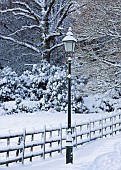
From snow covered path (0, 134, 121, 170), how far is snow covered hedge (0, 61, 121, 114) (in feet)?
45.5

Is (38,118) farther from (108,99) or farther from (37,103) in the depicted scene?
(108,99)

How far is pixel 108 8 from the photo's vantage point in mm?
26953

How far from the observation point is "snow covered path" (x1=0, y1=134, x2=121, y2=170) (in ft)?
40.9

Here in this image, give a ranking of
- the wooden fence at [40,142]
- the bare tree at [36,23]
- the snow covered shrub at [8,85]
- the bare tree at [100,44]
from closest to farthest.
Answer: the wooden fence at [40,142], the bare tree at [100,44], the snow covered shrub at [8,85], the bare tree at [36,23]

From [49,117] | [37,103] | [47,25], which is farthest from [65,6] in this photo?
[49,117]

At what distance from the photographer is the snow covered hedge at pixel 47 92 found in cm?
Result: 3238

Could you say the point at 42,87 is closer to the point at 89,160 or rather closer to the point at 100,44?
the point at 100,44

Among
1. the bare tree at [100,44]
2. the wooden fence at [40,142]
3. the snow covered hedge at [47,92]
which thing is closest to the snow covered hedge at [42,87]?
the snow covered hedge at [47,92]

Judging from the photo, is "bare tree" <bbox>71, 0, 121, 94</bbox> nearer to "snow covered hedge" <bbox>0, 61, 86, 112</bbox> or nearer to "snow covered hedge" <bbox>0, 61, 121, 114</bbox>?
"snow covered hedge" <bbox>0, 61, 121, 114</bbox>

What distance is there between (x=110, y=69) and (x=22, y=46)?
13.3 meters

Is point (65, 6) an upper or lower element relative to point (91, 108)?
upper

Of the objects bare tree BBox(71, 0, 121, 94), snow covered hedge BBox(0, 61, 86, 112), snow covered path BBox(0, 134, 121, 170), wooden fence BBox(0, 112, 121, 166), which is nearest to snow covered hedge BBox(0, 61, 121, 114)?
snow covered hedge BBox(0, 61, 86, 112)

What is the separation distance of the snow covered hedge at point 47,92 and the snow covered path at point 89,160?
546 inches

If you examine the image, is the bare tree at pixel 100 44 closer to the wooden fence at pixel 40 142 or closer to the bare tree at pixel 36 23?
the wooden fence at pixel 40 142
